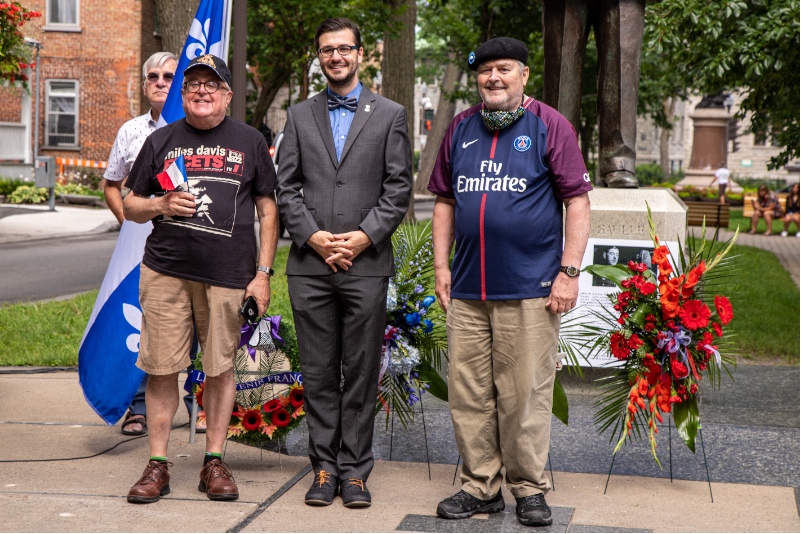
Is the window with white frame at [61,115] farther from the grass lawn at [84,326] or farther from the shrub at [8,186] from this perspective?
the grass lawn at [84,326]

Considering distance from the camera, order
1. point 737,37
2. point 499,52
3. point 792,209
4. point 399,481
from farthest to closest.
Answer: point 792,209
point 737,37
point 399,481
point 499,52

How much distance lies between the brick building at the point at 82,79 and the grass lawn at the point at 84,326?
19.4 meters

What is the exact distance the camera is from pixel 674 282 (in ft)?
16.7

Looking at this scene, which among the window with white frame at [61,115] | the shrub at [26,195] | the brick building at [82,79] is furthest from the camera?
the window with white frame at [61,115]

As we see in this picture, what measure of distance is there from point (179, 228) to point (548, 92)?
3.49 meters

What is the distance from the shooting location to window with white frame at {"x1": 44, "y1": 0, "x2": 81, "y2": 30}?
31.6 m

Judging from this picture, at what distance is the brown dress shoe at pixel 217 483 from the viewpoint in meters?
4.78

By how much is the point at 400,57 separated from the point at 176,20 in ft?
34.7

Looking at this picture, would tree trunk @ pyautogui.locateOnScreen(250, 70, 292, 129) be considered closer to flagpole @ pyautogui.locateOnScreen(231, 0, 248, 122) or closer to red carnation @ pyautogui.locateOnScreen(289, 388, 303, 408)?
flagpole @ pyautogui.locateOnScreen(231, 0, 248, 122)

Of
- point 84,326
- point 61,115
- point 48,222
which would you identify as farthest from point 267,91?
point 84,326

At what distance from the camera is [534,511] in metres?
4.55

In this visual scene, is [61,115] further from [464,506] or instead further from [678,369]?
[464,506]

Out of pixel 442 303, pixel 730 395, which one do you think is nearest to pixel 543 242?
pixel 442 303

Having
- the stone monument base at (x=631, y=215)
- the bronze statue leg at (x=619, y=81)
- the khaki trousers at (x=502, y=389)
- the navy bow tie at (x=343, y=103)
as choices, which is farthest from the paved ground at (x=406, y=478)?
the navy bow tie at (x=343, y=103)
